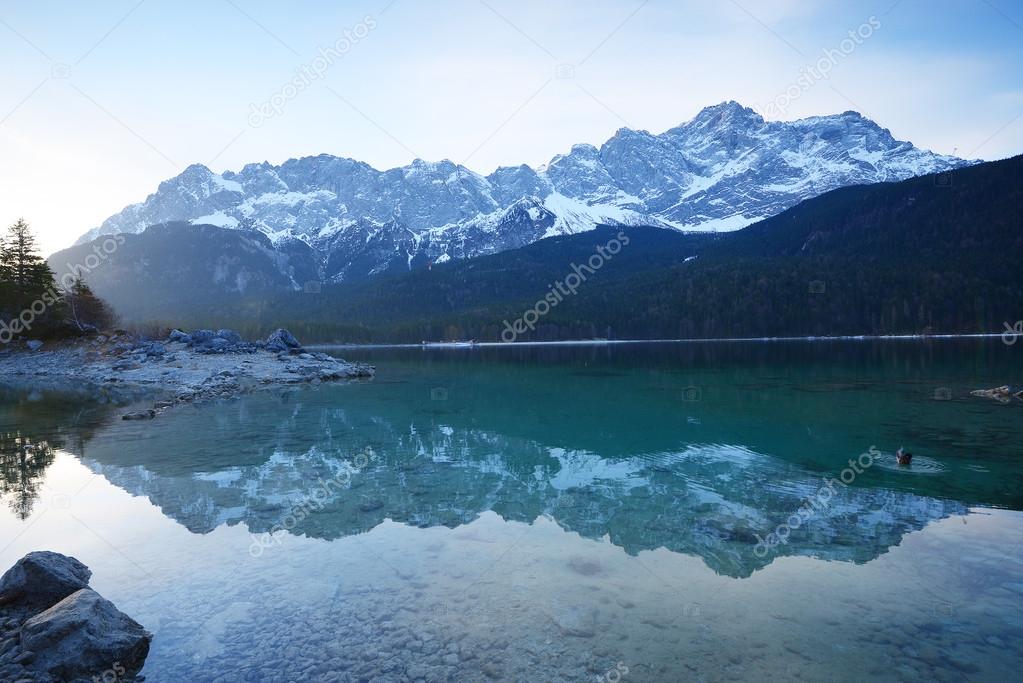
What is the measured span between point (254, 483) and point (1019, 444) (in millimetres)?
33315

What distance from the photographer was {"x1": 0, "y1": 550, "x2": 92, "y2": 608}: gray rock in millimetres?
11586

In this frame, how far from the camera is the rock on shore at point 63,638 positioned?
936 centimetres

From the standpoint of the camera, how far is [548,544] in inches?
620

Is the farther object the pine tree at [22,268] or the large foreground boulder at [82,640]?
the pine tree at [22,268]

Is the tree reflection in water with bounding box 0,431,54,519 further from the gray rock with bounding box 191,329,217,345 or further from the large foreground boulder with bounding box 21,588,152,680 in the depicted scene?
the gray rock with bounding box 191,329,217,345

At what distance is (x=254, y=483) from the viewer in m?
22.2

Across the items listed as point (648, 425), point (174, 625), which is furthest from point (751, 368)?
point (174, 625)

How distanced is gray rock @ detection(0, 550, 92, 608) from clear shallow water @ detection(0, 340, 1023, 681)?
119 cm

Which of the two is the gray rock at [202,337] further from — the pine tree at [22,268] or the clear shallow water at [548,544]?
the clear shallow water at [548,544]
